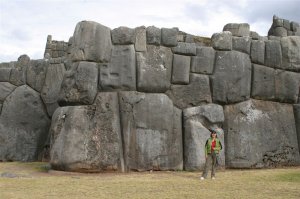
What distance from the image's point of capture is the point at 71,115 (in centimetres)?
1165

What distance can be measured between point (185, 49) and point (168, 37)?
602 mm

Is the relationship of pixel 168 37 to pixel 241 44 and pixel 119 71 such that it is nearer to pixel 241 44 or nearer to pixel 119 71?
pixel 119 71

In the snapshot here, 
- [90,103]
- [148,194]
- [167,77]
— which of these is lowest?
[148,194]

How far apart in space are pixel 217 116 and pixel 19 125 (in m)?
6.31

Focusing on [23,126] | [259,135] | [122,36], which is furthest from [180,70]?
[23,126]

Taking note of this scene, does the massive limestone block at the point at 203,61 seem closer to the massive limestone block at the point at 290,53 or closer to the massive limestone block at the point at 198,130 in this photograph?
the massive limestone block at the point at 198,130

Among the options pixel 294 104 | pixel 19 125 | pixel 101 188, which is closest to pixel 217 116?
pixel 294 104

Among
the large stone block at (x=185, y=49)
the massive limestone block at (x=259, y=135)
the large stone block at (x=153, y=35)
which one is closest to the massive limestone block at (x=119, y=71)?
the large stone block at (x=153, y=35)

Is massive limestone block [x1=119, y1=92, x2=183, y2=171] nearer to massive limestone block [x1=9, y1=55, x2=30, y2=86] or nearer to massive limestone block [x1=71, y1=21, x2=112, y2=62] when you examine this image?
massive limestone block [x1=71, y1=21, x2=112, y2=62]

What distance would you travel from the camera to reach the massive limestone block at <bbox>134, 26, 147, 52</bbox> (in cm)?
1241

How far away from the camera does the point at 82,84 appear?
11820mm

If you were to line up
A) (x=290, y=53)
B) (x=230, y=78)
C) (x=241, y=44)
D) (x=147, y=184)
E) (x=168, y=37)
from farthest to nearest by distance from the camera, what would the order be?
(x=290, y=53), (x=241, y=44), (x=230, y=78), (x=168, y=37), (x=147, y=184)

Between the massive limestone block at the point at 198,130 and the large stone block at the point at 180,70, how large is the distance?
83 centimetres

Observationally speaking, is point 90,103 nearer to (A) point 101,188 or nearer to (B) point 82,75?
(B) point 82,75
